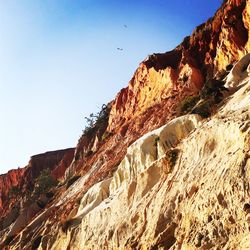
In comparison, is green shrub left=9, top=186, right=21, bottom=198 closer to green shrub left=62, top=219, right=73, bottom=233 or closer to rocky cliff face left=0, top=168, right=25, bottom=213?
rocky cliff face left=0, top=168, right=25, bottom=213

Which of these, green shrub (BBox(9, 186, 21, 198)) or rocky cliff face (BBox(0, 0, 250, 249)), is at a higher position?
green shrub (BBox(9, 186, 21, 198))

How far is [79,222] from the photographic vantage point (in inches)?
1620

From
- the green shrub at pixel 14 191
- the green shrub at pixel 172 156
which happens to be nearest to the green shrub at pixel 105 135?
the green shrub at pixel 14 191

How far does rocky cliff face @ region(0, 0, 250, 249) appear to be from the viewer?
953 inches

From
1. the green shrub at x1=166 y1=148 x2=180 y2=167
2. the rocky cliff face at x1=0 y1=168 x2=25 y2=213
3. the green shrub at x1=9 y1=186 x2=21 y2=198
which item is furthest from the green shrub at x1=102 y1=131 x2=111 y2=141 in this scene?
the green shrub at x1=166 y1=148 x2=180 y2=167

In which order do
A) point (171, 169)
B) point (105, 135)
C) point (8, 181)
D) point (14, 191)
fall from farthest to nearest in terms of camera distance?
point (8, 181)
point (14, 191)
point (105, 135)
point (171, 169)

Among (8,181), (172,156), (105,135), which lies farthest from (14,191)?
(172,156)

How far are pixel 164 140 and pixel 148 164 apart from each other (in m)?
2.29

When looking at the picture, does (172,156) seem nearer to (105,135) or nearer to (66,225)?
(66,225)

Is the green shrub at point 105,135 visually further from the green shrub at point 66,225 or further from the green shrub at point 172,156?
the green shrub at point 172,156

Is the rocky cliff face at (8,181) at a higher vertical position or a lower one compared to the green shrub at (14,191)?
higher

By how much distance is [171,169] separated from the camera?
32.0 metres

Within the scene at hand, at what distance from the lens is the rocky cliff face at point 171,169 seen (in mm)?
24197

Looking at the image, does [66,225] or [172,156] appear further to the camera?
[66,225]
